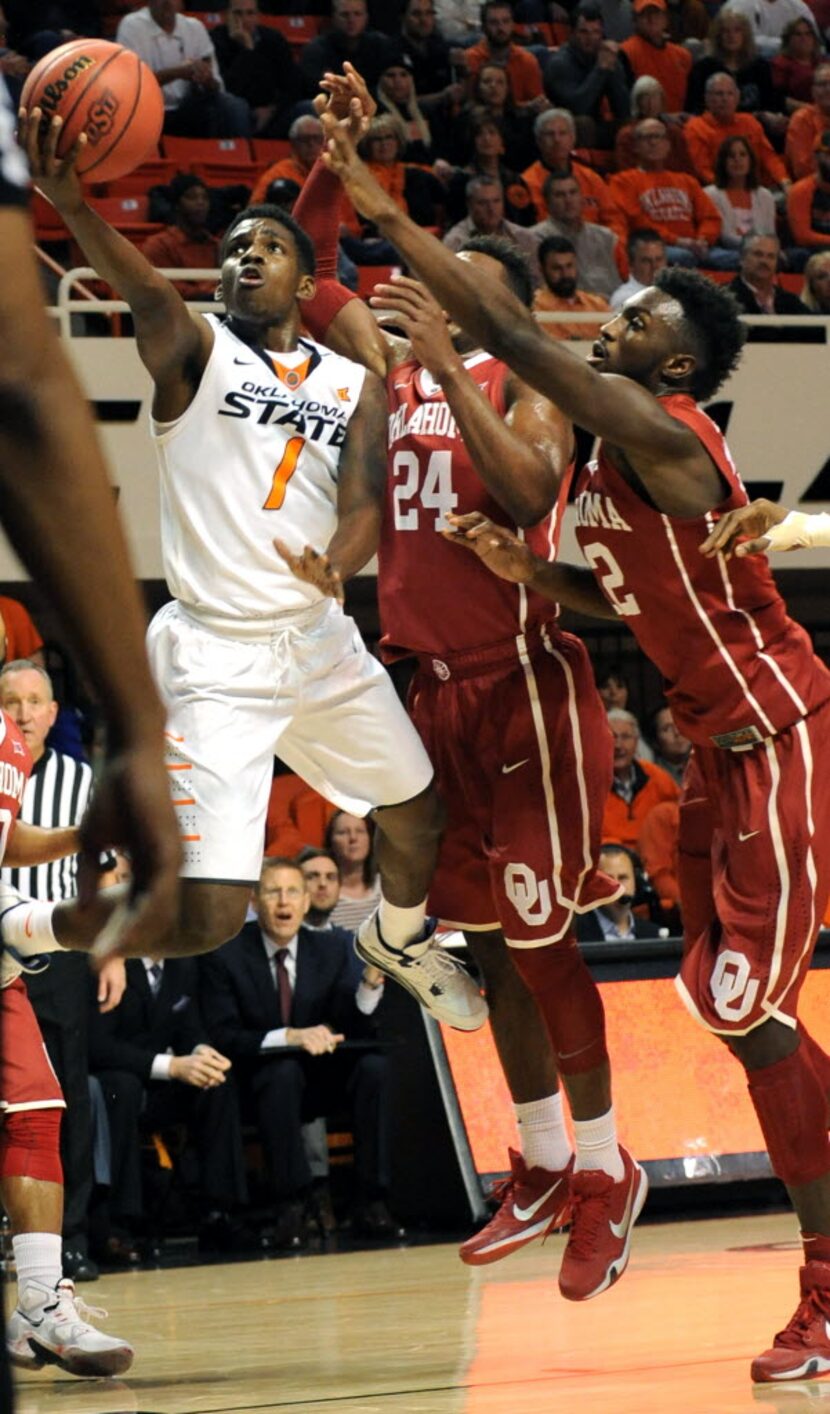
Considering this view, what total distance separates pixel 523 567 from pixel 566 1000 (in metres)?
1.17

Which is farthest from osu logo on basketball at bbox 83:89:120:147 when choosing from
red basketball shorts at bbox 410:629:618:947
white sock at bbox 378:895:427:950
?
white sock at bbox 378:895:427:950

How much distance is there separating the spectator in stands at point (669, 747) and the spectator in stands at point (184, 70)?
5038 mm

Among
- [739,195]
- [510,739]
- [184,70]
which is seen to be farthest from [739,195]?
[510,739]

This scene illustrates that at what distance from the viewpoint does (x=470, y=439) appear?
5.00 m

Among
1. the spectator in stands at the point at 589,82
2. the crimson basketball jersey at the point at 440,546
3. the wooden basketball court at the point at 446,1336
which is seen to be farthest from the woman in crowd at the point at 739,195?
the crimson basketball jersey at the point at 440,546

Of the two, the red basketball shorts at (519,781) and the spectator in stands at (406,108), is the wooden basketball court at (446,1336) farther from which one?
the spectator in stands at (406,108)

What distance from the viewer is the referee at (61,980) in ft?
25.6

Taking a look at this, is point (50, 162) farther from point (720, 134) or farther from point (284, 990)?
point (720, 134)

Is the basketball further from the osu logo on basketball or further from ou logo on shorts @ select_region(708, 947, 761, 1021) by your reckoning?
ou logo on shorts @ select_region(708, 947, 761, 1021)

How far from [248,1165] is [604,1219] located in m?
4.14

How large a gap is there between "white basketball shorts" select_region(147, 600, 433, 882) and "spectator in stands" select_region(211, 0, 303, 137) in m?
9.05

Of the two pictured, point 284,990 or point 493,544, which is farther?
point 284,990

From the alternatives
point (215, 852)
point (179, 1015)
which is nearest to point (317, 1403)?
point (215, 852)

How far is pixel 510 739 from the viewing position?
5.48 metres
